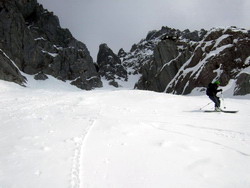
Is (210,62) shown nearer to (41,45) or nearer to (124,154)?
(124,154)

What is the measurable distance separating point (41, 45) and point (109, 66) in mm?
58547

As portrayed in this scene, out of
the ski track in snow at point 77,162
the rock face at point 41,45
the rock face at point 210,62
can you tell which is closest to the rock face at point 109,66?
the rock face at point 41,45

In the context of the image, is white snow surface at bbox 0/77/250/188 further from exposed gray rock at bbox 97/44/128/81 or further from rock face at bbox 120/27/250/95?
exposed gray rock at bbox 97/44/128/81

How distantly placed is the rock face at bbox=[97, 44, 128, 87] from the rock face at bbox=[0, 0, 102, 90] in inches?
957

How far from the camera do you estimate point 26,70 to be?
273 ft

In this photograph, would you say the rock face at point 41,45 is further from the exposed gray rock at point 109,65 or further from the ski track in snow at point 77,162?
the ski track in snow at point 77,162

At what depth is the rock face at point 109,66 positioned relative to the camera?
14265 cm

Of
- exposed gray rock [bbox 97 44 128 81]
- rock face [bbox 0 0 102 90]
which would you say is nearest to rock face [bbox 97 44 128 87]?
exposed gray rock [bbox 97 44 128 81]

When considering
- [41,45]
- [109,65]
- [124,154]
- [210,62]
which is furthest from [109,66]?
[124,154]

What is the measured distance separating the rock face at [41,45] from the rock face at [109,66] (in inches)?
957

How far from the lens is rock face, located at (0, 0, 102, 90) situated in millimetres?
79312

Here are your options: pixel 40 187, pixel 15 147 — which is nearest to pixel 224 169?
pixel 40 187

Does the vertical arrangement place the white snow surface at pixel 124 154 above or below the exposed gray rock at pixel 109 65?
below

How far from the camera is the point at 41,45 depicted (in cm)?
9238
